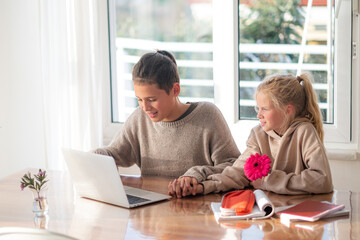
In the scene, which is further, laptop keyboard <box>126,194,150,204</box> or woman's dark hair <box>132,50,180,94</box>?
woman's dark hair <box>132,50,180,94</box>

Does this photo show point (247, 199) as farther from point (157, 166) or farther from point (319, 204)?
point (157, 166)

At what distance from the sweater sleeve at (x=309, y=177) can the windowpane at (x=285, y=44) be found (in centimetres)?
116

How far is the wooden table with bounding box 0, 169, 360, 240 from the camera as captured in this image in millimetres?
1468

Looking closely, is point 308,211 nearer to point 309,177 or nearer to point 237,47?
point 309,177

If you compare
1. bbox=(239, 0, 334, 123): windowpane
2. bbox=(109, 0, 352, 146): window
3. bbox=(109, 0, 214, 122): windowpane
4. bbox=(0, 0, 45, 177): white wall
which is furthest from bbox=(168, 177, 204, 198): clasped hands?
bbox=(0, 0, 45, 177): white wall

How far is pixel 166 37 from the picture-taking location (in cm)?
334

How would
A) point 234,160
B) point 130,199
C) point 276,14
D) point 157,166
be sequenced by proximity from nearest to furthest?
point 130,199, point 234,160, point 157,166, point 276,14

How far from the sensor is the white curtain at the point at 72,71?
10.3 ft

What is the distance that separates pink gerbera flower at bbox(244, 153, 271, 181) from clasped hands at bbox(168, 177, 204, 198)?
0.18 m

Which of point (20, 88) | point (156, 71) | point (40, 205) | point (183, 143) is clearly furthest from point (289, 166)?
point (20, 88)

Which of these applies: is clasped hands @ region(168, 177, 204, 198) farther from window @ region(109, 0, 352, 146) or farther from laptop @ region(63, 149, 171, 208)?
window @ region(109, 0, 352, 146)

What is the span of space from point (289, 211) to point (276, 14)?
1.67 meters

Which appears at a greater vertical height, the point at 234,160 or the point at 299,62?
the point at 299,62

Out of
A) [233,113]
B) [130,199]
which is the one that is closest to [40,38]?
[233,113]
